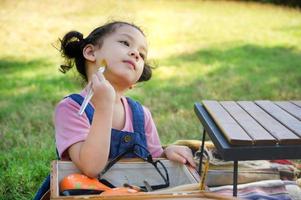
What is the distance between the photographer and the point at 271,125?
160 cm

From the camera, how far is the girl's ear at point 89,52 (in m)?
2.03

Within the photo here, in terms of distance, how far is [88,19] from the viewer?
8805 millimetres

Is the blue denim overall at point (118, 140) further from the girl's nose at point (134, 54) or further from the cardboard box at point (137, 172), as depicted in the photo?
the girl's nose at point (134, 54)

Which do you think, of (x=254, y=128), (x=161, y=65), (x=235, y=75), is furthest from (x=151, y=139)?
(x=161, y=65)

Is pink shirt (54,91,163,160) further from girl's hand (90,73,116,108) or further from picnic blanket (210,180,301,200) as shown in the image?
picnic blanket (210,180,301,200)

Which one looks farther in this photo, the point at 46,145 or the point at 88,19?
the point at 88,19

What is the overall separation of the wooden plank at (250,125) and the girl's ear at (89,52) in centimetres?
57

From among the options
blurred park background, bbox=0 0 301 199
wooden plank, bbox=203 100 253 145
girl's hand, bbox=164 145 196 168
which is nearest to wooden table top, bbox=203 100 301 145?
wooden plank, bbox=203 100 253 145

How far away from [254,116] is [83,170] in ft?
2.08

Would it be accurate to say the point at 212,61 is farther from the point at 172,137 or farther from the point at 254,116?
the point at 254,116

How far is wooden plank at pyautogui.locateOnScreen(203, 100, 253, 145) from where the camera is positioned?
141 cm

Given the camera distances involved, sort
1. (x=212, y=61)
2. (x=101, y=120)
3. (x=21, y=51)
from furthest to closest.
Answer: (x=21, y=51), (x=212, y=61), (x=101, y=120)

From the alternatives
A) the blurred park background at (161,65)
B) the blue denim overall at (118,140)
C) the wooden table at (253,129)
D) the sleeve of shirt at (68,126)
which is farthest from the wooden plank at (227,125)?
the blurred park background at (161,65)

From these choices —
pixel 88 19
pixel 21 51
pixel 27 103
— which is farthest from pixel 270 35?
pixel 27 103
